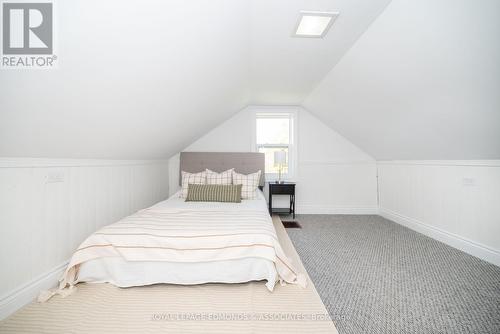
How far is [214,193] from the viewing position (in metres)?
3.44

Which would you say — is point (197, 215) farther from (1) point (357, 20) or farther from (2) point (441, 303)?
(1) point (357, 20)

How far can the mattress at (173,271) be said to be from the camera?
76.2 inches

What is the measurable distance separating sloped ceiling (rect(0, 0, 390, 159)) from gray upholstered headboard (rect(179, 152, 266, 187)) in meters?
1.37

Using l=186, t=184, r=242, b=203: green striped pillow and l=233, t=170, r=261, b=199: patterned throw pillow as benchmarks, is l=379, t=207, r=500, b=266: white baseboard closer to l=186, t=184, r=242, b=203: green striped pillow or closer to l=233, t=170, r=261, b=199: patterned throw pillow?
l=233, t=170, r=261, b=199: patterned throw pillow

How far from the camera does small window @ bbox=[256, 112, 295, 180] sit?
482cm

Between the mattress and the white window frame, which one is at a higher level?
the white window frame

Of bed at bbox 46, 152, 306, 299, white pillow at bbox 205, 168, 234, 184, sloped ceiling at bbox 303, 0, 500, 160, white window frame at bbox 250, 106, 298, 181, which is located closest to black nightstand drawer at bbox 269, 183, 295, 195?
white window frame at bbox 250, 106, 298, 181

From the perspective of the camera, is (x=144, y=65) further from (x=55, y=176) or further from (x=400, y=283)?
(x=400, y=283)

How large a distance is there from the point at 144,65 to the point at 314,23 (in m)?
1.48

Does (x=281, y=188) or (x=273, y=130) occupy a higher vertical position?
(x=273, y=130)

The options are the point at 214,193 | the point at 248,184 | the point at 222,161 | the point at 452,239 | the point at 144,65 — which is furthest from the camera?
the point at 222,161

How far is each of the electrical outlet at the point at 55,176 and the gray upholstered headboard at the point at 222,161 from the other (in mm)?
2518

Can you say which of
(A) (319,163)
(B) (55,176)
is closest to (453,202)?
(A) (319,163)

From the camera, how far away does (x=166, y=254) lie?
1934mm
